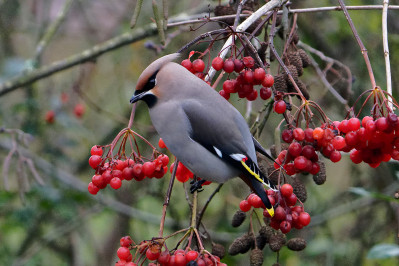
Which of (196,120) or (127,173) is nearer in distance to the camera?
(127,173)

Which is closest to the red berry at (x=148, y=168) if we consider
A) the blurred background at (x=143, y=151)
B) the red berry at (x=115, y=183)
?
the red berry at (x=115, y=183)

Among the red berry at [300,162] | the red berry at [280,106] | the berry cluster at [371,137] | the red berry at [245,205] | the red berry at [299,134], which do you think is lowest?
the red berry at [245,205]

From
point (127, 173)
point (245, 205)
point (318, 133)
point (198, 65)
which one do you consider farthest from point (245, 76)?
point (127, 173)

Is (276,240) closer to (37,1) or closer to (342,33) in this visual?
(342,33)

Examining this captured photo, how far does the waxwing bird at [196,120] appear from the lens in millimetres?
2365

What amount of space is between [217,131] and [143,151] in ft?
7.61

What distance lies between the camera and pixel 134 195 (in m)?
4.80

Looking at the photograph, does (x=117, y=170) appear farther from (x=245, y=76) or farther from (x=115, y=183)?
(x=245, y=76)

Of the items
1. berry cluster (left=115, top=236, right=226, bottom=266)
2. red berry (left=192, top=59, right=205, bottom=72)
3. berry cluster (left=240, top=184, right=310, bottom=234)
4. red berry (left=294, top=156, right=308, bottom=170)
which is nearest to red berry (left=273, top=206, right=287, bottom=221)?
berry cluster (left=240, top=184, right=310, bottom=234)

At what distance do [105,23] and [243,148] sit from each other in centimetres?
403

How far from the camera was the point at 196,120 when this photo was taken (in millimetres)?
2438

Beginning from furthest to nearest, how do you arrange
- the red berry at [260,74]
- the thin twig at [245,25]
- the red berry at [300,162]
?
1. the thin twig at [245,25]
2. the red berry at [260,74]
3. the red berry at [300,162]

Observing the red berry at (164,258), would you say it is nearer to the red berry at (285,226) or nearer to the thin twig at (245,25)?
the red berry at (285,226)

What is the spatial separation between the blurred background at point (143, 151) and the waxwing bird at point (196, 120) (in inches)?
39.0
